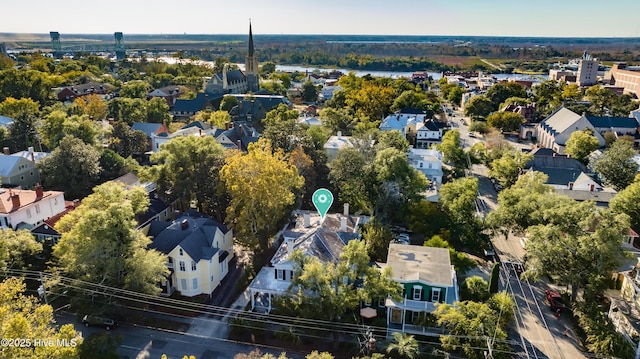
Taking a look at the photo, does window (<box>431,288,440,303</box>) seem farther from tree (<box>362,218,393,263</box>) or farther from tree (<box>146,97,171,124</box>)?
tree (<box>146,97,171,124</box>)

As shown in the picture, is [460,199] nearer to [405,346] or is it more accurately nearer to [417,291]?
[417,291]

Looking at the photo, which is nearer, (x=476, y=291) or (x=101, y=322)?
(x=101, y=322)

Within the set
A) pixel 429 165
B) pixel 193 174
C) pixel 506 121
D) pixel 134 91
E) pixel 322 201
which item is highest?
pixel 134 91

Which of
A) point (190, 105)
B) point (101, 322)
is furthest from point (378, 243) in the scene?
point (190, 105)

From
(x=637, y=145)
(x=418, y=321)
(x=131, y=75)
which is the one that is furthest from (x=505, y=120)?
(x=131, y=75)

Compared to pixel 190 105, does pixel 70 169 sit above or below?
below

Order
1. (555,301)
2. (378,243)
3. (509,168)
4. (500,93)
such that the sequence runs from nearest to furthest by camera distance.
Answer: (555,301) < (378,243) < (509,168) < (500,93)
